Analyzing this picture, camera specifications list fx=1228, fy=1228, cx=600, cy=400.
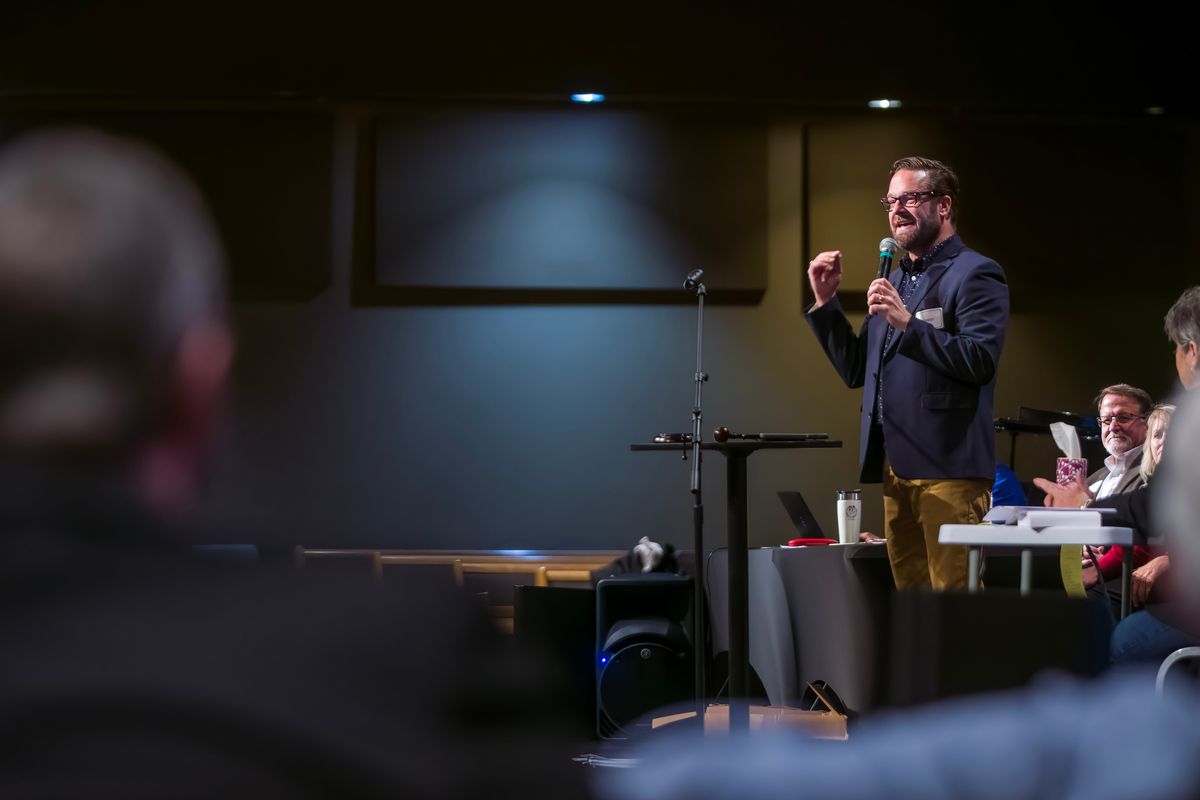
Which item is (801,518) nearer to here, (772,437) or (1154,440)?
(1154,440)

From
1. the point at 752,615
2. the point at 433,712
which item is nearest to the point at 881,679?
the point at 752,615

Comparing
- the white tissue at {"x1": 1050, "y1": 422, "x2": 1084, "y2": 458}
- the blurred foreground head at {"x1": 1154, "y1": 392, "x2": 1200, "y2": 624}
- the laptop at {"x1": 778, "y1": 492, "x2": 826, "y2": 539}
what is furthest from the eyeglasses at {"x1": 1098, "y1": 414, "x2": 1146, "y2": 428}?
the blurred foreground head at {"x1": 1154, "y1": 392, "x2": 1200, "y2": 624}

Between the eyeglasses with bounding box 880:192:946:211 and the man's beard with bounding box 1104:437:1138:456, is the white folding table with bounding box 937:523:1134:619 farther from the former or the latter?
the man's beard with bounding box 1104:437:1138:456

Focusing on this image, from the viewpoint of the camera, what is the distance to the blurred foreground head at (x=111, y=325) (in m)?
0.58

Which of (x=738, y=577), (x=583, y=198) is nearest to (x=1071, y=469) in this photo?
(x=738, y=577)

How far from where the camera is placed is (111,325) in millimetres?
590

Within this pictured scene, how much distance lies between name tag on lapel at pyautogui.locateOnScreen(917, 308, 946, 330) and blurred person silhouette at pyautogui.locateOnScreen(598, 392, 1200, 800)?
8.76 ft

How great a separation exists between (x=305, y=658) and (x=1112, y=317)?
245 inches

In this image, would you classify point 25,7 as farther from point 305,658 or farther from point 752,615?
point 305,658

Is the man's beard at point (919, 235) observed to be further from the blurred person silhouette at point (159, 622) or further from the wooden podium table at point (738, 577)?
the blurred person silhouette at point (159, 622)

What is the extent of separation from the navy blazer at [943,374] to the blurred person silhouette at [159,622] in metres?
2.53

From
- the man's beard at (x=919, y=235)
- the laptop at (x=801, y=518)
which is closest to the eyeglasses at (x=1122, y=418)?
the laptop at (x=801, y=518)

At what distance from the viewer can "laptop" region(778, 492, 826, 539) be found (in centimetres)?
459

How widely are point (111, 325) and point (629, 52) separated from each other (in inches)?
225
